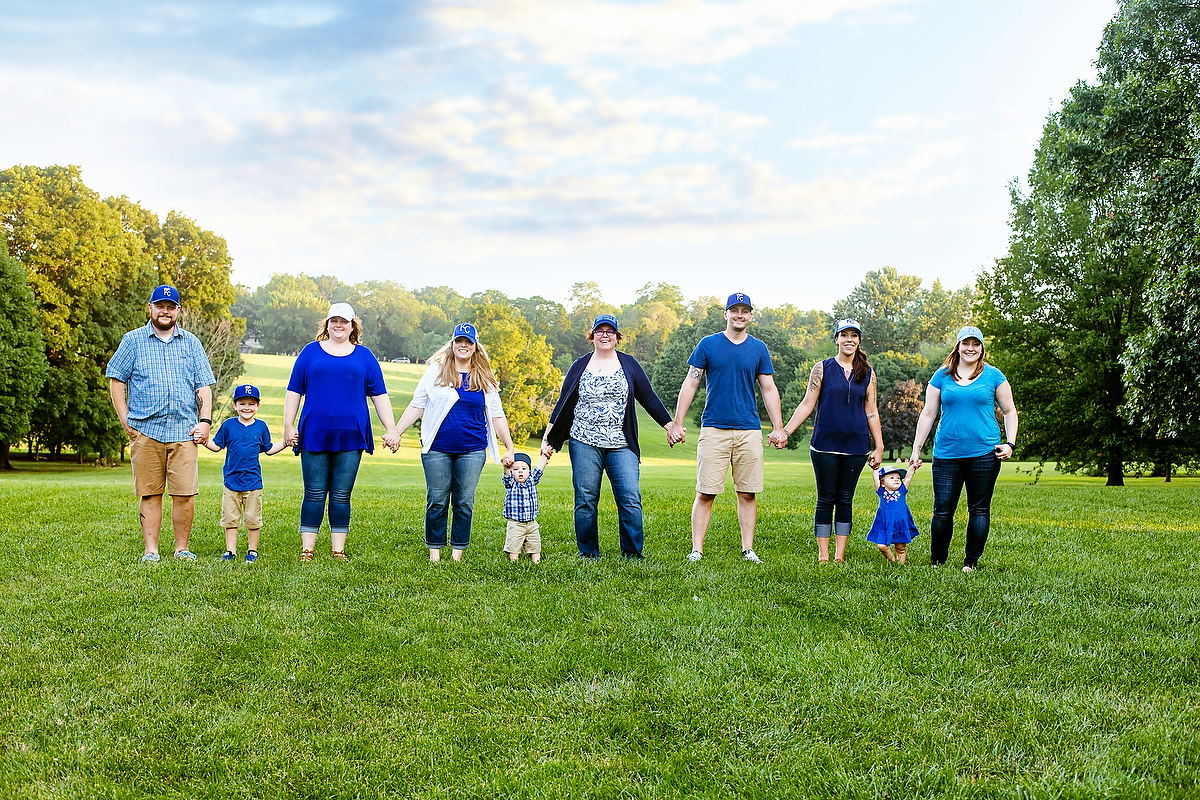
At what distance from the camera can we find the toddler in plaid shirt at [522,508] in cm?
699

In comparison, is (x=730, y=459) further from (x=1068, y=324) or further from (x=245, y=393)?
(x=1068, y=324)

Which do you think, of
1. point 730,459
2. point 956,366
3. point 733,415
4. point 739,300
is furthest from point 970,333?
point 730,459

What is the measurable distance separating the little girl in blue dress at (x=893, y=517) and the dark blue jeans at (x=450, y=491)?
3874 millimetres

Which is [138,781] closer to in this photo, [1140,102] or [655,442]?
[1140,102]

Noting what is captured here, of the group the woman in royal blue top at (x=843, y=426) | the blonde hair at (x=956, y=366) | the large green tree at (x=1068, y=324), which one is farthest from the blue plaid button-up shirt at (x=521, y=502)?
the large green tree at (x=1068, y=324)

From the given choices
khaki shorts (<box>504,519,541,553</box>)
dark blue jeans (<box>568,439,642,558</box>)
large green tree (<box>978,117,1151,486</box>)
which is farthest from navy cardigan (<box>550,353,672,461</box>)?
large green tree (<box>978,117,1151,486</box>)

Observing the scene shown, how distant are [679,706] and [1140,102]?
17.1 metres

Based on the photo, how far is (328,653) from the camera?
4.34m

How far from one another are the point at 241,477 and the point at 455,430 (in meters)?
2.07

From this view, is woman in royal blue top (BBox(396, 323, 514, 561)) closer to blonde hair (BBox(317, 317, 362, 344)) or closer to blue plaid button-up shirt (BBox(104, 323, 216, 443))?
blonde hair (BBox(317, 317, 362, 344))

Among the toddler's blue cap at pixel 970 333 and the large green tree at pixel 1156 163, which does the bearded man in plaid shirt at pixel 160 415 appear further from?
the large green tree at pixel 1156 163

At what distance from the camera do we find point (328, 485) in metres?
6.94

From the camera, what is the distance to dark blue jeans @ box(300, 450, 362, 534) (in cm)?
685

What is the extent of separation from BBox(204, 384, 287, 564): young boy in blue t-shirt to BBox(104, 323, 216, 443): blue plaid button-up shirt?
1.14ft
